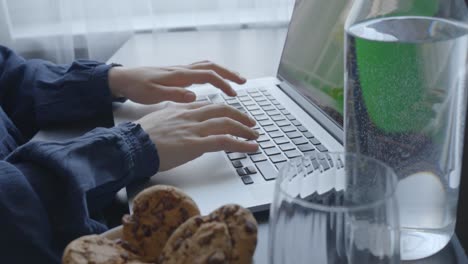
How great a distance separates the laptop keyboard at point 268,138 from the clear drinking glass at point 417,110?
0.15m

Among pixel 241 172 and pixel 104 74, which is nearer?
pixel 241 172

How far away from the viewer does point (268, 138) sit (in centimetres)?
62

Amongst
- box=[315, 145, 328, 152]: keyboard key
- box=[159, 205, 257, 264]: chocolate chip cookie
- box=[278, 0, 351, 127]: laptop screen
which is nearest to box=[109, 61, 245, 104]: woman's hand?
box=[278, 0, 351, 127]: laptop screen

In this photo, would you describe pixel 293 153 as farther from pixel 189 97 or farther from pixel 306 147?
pixel 189 97

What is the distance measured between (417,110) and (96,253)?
24cm

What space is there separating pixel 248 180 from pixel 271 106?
0.24 metres

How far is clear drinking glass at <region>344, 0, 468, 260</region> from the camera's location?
36cm

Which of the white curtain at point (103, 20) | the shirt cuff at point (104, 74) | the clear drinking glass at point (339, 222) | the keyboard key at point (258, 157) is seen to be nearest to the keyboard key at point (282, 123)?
the keyboard key at point (258, 157)

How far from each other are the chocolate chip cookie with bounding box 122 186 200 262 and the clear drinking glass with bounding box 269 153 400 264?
52mm

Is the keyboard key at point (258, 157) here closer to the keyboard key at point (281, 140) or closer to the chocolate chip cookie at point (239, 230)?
the keyboard key at point (281, 140)

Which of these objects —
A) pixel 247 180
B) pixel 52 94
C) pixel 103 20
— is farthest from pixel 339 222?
pixel 103 20

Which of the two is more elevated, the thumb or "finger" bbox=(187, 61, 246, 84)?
"finger" bbox=(187, 61, 246, 84)

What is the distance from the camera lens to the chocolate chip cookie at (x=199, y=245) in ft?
0.80

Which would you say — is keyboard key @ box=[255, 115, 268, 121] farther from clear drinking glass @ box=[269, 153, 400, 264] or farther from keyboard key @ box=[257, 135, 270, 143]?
clear drinking glass @ box=[269, 153, 400, 264]
